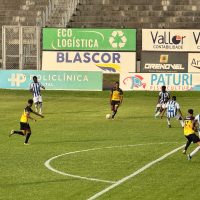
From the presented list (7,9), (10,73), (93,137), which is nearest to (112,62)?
(10,73)

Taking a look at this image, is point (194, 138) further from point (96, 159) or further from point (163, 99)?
point (163, 99)

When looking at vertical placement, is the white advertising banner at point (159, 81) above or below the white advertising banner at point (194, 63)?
below

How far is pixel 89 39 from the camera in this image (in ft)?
202

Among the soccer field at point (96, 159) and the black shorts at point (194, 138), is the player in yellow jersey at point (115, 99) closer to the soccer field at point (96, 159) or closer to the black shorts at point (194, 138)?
the soccer field at point (96, 159)

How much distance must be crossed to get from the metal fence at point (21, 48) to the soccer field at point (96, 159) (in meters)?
17.6

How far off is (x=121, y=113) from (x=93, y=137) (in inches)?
457

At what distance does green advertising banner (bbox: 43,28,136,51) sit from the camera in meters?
61.4

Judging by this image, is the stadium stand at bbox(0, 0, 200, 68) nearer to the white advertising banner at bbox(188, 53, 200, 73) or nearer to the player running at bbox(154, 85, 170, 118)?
the white advertising banner at bbox(188, 53, 200, 73)

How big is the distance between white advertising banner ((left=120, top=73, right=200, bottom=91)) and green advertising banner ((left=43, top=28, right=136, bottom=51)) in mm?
5845

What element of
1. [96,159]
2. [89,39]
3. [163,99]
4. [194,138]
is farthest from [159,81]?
[194,138]

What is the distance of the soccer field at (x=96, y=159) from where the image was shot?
1883cm

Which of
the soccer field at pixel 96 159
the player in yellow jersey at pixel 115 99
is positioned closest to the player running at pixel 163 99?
the soccer field at pixel 96 159

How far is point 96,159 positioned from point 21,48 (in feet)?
122

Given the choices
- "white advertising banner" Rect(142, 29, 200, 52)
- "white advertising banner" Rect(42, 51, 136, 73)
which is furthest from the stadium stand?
"white advertising banner" Rect(42, 51, 136, 73)
